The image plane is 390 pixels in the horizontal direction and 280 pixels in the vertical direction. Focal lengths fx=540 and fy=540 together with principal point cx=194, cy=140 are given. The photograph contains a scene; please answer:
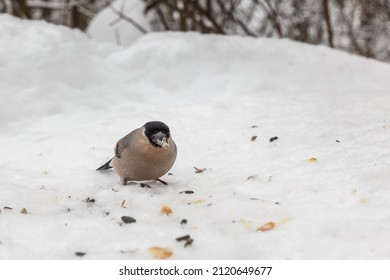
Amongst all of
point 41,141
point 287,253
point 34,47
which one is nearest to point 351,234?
point 287,253

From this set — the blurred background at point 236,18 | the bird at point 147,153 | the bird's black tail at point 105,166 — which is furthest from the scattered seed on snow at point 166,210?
the blurred background at point 236,18

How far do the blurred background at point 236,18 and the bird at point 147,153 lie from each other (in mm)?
3716

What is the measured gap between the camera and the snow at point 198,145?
290 centimetres

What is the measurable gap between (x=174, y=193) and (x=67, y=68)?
9.60 ft

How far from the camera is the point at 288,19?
27.4 feet

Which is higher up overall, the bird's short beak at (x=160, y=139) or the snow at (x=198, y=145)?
the bird's short beak at (x=160, y=139)

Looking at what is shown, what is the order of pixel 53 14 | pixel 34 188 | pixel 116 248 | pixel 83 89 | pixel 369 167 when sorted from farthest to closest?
pixel 53 14, pixel 83 89, pixel 34 188, pixel 369 167, pixel 116 248

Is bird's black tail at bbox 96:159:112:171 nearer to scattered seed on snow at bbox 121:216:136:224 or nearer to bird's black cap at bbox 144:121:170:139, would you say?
bird's black cap at bbox 144:121:170:139

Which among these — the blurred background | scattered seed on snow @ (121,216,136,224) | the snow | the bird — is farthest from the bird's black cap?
the blurred background

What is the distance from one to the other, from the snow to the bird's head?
1.20 feet

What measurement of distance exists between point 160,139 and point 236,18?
4483 millimetres

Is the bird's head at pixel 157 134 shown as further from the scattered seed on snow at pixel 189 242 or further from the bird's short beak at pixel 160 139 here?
the scattered seed on snow at pixel 189 242

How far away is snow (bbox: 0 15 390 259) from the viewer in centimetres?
290
